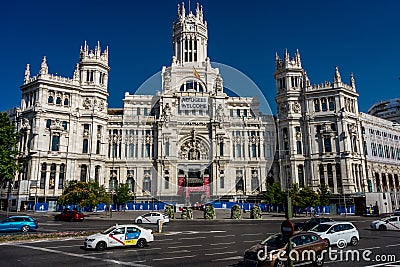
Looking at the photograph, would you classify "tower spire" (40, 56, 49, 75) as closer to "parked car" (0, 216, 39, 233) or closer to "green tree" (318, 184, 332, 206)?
"parked car" (0, 216, 39, 233)

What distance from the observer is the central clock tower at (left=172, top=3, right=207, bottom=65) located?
91.6 metres

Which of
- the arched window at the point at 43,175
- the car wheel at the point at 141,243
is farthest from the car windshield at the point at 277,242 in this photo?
the arched window at the point at 43,175

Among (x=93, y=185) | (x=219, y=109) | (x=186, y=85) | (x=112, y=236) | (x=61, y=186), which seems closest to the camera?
(x=112, y=236)

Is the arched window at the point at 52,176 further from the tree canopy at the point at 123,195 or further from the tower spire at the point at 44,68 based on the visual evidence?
the tower spire at the point at 44,68

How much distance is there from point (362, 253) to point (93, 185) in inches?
1759

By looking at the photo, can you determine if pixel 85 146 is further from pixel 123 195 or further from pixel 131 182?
pixel 123 195

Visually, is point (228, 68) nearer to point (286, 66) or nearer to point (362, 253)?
point (362, 253)

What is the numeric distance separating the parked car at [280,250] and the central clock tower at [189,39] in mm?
78601

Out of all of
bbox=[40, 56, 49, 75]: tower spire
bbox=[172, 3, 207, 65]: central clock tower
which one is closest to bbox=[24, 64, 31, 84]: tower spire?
bbox=[40, 56, 49, 75]: tower spire

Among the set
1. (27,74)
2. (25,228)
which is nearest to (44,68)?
(27,74)

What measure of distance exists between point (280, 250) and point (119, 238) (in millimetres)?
11681

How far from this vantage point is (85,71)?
234 feet

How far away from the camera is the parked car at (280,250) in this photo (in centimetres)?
1317

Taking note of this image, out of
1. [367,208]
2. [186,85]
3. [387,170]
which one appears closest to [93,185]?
[186,85]
